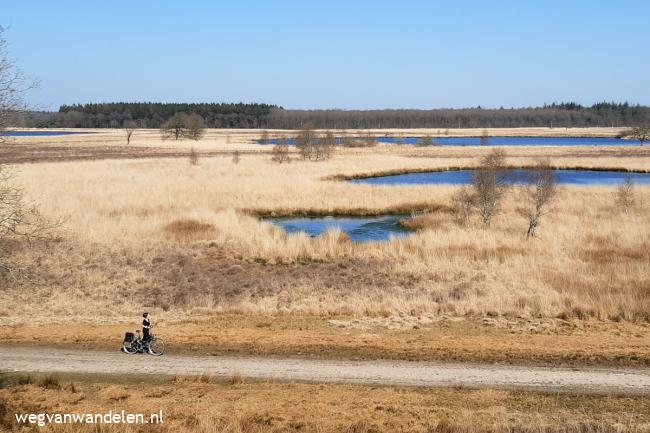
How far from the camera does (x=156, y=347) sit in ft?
48.9

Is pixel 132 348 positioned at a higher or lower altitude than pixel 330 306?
higher

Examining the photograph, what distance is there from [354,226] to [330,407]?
24.8 metres

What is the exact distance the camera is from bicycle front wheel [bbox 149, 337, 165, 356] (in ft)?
48.2

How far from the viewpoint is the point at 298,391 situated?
1246cm

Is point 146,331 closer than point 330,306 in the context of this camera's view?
Yes

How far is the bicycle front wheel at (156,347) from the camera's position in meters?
14.7

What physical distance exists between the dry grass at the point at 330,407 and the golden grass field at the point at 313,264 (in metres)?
6.21

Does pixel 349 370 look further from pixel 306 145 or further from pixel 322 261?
pixel 306 145

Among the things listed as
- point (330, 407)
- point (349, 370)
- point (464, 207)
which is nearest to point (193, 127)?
point (464, 207)

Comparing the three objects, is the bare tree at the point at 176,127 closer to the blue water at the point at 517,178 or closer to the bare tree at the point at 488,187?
the blue water at the point at 517,178

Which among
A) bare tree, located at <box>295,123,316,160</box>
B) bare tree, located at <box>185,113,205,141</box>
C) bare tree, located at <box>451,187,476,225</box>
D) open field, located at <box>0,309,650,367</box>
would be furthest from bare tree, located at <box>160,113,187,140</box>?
open field, located at <box>0,309,650,367</box>

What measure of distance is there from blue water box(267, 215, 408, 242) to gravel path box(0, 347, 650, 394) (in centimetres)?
1783

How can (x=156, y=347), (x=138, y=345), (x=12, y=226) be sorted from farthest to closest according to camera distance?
(x=12, y=226) < (x=156, y=347) < (x=138, y=345)

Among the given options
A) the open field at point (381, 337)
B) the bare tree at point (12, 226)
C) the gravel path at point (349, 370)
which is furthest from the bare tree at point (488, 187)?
the bare tree at point (12, 226)
